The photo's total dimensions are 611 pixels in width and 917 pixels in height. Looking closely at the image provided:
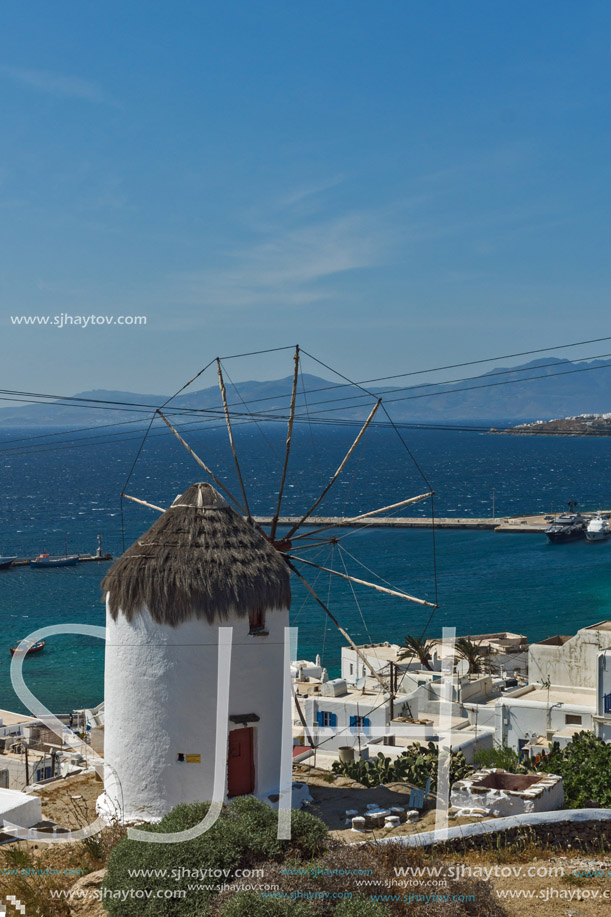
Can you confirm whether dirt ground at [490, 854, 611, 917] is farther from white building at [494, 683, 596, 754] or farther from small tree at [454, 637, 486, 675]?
small tree at [454, 637, 486, 675]

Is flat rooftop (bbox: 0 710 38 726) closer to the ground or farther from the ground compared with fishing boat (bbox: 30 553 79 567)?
closer to the ground

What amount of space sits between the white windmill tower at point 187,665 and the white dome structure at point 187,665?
0.02 metres

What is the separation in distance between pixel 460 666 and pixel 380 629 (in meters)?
25.8

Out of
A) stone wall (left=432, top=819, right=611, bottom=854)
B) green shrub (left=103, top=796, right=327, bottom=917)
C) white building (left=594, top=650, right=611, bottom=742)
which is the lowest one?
white building (left=594, top=650, right=611, bottom=742)

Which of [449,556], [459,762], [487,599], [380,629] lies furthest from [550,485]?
[459,762]

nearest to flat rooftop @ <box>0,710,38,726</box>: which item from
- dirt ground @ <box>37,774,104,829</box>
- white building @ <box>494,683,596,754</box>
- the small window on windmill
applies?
dirt ground @ <box>37,774,104,829</box>

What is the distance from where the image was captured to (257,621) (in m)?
17.7

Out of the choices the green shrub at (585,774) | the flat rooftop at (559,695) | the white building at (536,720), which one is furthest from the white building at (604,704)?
the green shrub at (585,774)

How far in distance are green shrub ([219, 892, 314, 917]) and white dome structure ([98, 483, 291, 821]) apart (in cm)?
671

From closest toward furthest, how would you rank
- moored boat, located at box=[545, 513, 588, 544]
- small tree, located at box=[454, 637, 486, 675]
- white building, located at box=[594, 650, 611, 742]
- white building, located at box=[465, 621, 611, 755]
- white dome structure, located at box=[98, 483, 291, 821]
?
1. white dome structure, located at box=[98, 483, 291, 821]
2. white building, located at box=[594, 650, 611, 742]
3. white building, located at box=[465, 621, 611, 755]
4. small tree, located at box=[454, 637, 486, 675]
5. moored boat, located at box=[545, 513, 588, 544]

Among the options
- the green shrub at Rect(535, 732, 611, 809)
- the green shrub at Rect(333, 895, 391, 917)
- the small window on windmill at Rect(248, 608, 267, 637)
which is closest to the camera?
the green shrub at Rect(333, 895, 391, 917)

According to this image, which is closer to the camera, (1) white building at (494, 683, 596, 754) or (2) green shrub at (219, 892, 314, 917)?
(2) green shrub at (219, 892, 314, 917)

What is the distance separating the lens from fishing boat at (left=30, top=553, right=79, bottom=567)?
9488 centimetres

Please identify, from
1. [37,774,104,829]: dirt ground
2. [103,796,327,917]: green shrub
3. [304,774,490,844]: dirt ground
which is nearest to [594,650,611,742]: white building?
[304,774,490,844]: dirt ground
